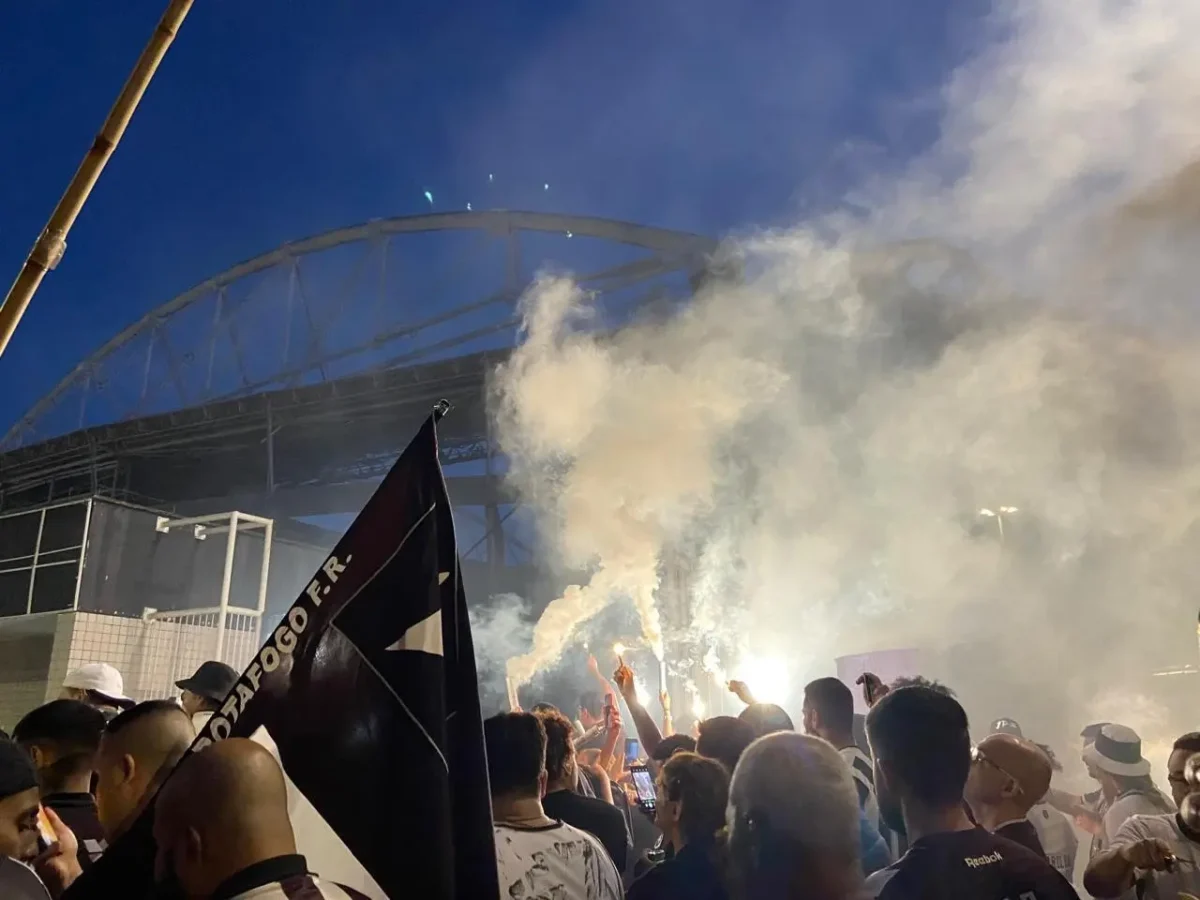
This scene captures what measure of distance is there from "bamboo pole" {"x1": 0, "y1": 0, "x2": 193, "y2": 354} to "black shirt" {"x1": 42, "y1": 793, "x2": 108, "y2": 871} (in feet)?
6.44

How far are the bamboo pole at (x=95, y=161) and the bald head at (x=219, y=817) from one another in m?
1.06

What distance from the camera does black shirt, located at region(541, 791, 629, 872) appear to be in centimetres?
364

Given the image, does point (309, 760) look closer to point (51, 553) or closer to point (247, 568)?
point (51, 553)

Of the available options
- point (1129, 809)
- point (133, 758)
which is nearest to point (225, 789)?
point (133, 758)

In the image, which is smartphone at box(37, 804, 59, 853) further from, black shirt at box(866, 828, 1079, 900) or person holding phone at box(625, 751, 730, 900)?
black shirt at box(866, 828, 1079, 900)

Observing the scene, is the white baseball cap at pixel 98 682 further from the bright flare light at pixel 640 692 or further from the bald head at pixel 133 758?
the bright flare light at pixel 640 692

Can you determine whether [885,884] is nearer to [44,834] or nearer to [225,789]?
[225,789]

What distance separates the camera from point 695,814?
305cm

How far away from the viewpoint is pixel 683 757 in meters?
3.27

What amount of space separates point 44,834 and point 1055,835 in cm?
455

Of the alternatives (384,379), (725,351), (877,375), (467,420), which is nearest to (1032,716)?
(877,375)

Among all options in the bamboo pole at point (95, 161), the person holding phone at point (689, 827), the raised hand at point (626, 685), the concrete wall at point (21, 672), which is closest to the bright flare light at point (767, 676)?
the raised hand at point (626, 685)

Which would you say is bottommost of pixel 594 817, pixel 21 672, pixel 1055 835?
pixel 1055 835

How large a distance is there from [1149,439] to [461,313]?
1650 cm
